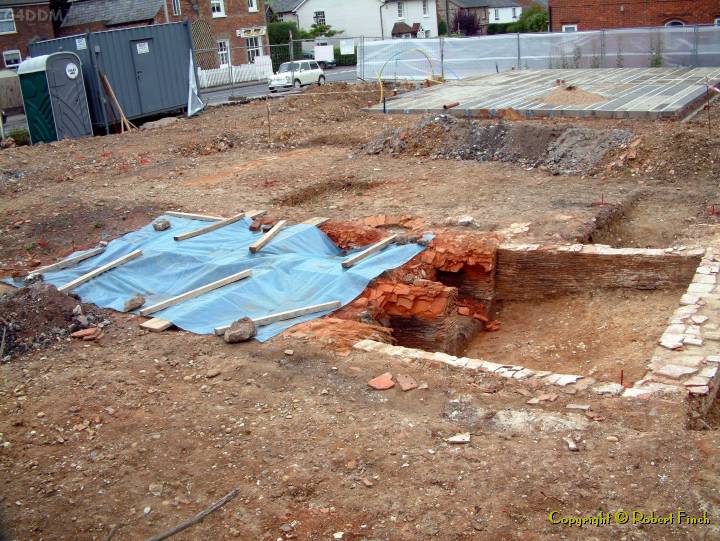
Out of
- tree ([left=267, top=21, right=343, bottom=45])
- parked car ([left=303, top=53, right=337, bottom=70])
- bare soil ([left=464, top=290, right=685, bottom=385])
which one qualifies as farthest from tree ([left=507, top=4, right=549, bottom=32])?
bare soil ([left=464, top=290, right=685, bottom=385])

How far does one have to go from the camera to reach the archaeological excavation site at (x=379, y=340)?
476 centimetres

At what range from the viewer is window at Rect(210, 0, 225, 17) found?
4138cm

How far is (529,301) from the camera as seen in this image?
30.5 ft

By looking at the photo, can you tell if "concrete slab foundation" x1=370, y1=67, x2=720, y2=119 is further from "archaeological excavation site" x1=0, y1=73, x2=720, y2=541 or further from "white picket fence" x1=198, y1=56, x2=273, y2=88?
"white picket fence" x1=198, y1=56, x2=273, y2=88

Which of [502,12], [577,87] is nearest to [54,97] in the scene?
[577,87]

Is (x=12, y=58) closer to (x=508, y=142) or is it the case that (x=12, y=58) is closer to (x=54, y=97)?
(x=54, y=97)

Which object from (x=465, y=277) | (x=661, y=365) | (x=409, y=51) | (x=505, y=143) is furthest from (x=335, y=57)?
(x=661, y=365)

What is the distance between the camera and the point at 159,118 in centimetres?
2298

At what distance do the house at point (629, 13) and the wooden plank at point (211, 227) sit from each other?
2436cm

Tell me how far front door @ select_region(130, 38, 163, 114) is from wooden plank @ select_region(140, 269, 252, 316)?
49.1 ft

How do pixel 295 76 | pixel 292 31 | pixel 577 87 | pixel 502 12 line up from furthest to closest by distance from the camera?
pixel 502 12 → pixel 292 31 → pixel 295 76 → pixel 577 87

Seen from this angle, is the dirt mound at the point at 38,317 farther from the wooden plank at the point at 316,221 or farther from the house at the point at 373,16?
the house at the point at 373,16

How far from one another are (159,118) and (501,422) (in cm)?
1996

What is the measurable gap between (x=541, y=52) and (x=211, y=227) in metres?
19.0
